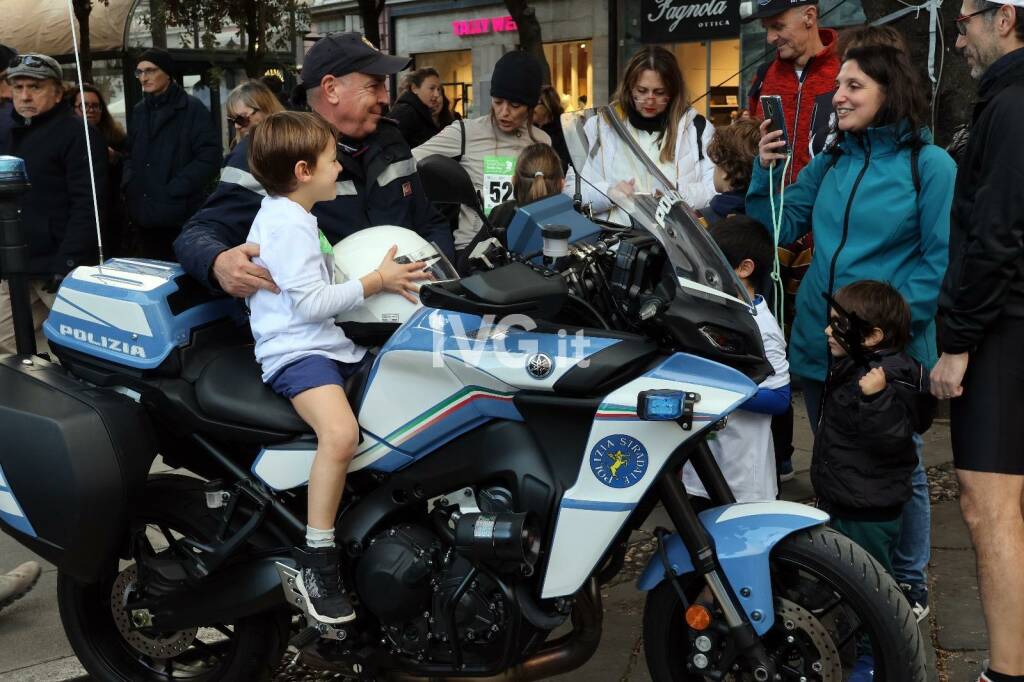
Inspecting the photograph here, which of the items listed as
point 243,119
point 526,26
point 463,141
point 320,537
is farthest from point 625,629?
point 526,26

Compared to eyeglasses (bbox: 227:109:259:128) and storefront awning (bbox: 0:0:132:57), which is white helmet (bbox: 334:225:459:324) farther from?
storefront awning (bbox: 0:0:132:57)

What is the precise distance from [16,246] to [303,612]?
5.11ft

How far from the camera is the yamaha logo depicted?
2.82 m

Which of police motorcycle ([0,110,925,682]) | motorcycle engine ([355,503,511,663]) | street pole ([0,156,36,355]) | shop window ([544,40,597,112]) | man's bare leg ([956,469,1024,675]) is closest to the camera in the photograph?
police motorcycle ([0,110,925,682])

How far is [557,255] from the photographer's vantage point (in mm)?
2758

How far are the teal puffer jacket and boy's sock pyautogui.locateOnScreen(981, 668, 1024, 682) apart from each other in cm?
107

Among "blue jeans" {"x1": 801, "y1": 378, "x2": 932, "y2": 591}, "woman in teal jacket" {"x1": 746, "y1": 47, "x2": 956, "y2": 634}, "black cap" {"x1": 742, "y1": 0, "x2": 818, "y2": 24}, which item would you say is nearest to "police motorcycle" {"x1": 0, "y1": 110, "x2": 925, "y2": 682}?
"blue jeans" {"x1": 801, "y1": 378, "x2": 932, "y2": 591}

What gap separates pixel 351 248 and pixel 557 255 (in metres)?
0.72

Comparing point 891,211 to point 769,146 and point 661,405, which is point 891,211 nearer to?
point 769,146

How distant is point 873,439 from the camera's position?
11.1 feet

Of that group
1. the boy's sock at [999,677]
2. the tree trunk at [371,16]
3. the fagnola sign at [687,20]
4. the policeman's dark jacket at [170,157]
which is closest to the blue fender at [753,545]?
the boy's sock at [999,677]

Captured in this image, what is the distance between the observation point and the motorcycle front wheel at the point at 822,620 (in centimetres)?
281

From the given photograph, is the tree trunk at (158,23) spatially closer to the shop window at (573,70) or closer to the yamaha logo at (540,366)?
the shop window at (573,70)

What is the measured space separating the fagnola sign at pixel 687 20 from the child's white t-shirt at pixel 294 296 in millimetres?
12605
